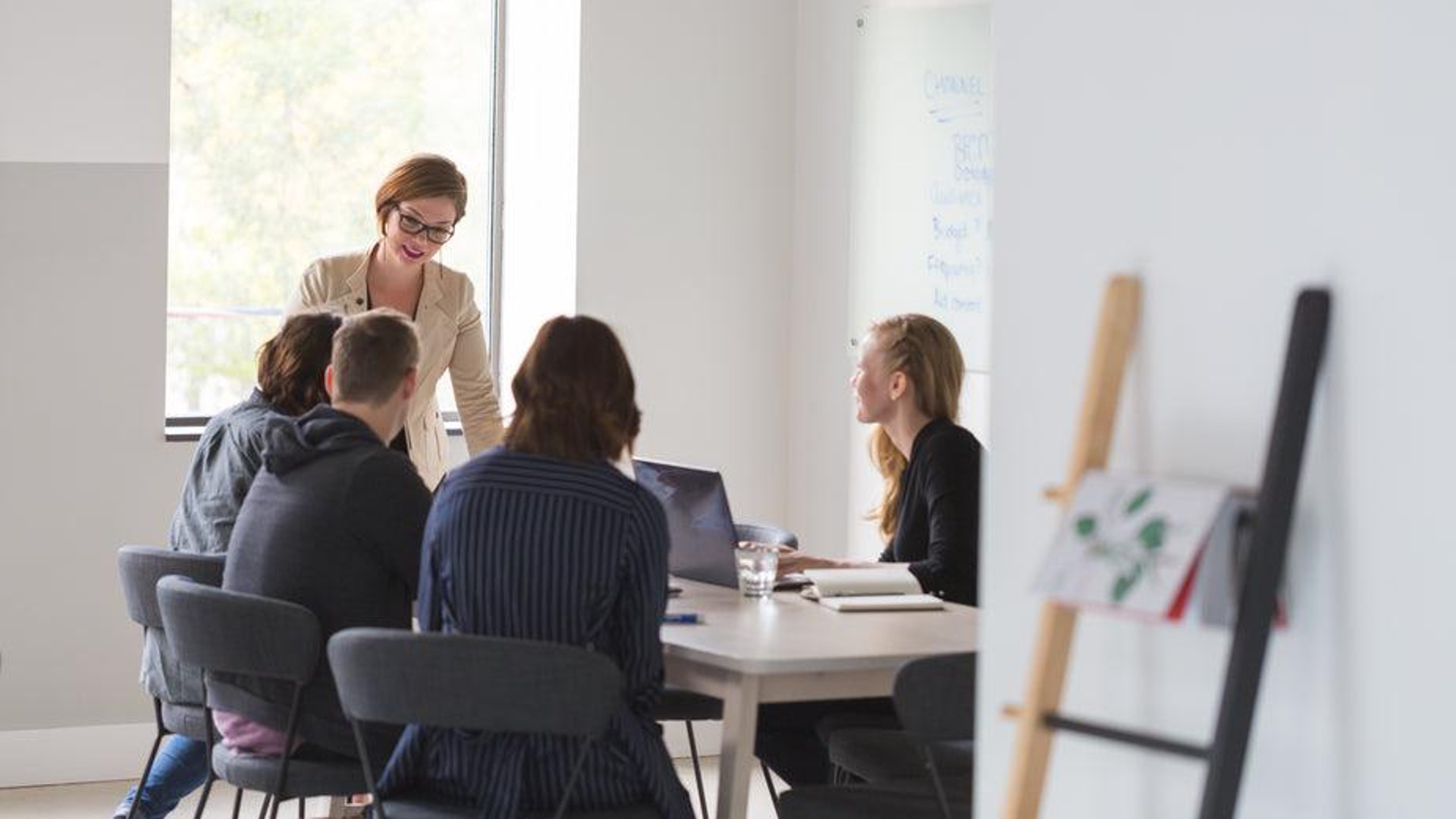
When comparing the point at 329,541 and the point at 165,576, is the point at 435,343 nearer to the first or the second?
the point at 165,576

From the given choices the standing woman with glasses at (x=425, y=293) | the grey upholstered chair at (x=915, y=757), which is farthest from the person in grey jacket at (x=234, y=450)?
the grey upholstered chair at (x=915, y=757)

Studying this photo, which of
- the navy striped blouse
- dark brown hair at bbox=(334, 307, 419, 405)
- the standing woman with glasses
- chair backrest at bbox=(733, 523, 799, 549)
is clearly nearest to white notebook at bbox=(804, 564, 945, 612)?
chair backrest at bbox=(733, 523, 799, 549)

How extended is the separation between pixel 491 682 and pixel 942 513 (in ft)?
4.30

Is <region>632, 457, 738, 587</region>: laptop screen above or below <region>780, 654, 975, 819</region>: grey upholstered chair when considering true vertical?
above

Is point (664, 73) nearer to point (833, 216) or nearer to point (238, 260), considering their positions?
point (833, 216)

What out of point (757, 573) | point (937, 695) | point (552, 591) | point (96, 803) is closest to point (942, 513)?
point (757, 573)

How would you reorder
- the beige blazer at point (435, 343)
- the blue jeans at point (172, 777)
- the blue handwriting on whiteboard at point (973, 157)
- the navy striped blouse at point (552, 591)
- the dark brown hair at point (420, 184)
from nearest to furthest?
the navy striped blouse at point (552, 591), the blue jeans at point (172, 777), the dark brown hair at point (420, 184), the beige blazer at point (435, 343), the blue handwriting on whiteboard at point (973, 157)

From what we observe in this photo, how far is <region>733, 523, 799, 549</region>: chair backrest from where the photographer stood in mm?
4348

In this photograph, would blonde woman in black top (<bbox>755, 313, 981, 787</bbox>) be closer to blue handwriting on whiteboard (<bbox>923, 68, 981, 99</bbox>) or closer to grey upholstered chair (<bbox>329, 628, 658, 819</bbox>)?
grey upholstered chair (<bbox>329, 628, 658, 819</bbox>)

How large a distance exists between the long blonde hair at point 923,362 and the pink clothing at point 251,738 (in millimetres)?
1366

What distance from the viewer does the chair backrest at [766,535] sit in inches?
171

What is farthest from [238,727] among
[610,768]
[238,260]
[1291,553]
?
[238,260]

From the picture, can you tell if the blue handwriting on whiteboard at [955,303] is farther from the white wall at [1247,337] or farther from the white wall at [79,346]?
the white wall at [1247,337]

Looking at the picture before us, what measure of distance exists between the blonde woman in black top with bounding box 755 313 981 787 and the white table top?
174 mm
